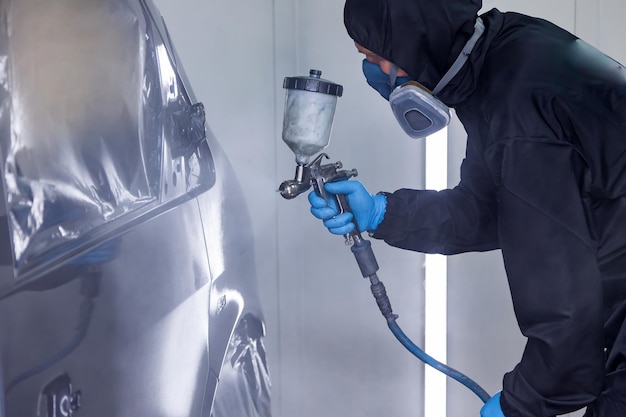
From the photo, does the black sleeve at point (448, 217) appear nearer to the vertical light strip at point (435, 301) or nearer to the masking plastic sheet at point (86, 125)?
the masking plastic sheet at point (86, 125)

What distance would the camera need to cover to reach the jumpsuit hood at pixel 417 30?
4.16 ft

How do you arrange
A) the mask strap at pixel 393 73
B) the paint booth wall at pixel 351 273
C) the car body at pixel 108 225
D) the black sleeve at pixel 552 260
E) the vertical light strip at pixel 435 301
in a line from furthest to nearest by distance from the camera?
the vertical light strip at pixel 435 301 < the paint booth wall at pixel 351 273 < the mask strap at pixel 393 73 < the black sleeve at pixel 552 260 < the car body at pixel 108 225

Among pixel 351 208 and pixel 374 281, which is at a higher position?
pixel 351 208

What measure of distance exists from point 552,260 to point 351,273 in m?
1.23

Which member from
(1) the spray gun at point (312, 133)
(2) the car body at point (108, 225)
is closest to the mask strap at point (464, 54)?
(1) the spray gun at point (312, 133)

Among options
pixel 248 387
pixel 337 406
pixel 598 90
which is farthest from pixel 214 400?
pixel 337 406

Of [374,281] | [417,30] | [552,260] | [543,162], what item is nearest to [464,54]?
[417,30]

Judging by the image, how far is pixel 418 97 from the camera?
4.35 feet

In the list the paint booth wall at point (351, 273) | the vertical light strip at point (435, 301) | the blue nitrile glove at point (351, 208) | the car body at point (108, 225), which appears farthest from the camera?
the vertical light strip at point (435, 301)

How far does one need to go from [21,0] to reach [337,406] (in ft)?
6.19

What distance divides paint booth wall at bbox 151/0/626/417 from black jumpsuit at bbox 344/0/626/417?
2.22ft

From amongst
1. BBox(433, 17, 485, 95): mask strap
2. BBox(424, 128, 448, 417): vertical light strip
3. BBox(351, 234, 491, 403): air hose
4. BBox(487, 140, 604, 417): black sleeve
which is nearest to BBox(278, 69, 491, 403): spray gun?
BBox(351, 234, 491, 403): air hose

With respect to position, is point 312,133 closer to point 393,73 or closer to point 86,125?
point 393,73

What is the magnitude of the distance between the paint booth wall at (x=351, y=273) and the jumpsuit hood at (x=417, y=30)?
1.94ft
